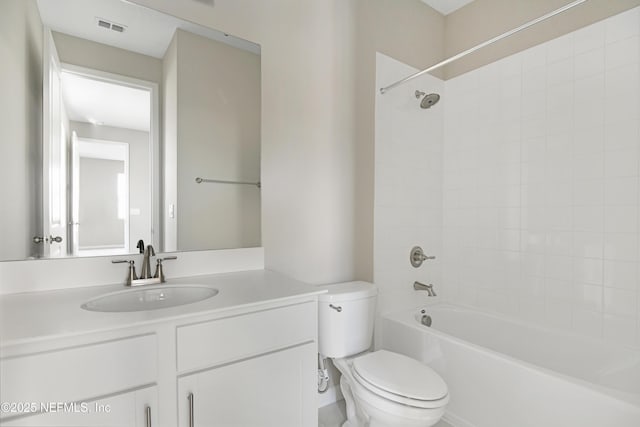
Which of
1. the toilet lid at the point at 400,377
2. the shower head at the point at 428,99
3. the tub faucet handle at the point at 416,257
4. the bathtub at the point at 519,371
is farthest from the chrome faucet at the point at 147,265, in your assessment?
the shower head at the point at 428,99

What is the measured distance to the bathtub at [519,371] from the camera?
1298 millimetres

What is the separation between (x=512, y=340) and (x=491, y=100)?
5.30ft

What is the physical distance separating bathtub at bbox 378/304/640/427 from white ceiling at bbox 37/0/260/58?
Result: 1985 millimetres

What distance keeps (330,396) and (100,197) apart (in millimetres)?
1659

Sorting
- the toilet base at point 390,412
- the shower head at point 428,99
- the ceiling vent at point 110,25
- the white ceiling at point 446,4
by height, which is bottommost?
the toilet base at point 390,412

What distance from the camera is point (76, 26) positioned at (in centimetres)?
133

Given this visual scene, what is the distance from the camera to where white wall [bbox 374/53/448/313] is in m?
2.11

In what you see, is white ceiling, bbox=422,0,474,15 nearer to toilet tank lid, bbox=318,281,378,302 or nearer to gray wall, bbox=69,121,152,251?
toilet tank lid, bbox=318,281,378,302

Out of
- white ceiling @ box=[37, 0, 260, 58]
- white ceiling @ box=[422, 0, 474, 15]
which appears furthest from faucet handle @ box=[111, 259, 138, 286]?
white ceiling @ box=[422, 0, 474, 15]

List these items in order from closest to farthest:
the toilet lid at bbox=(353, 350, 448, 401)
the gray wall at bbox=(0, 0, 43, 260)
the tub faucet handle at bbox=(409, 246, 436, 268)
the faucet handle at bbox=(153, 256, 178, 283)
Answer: the gray wall at bbox=(0, 0, 43, 260)
the toilet lid at bbox=(353, 350, 448, 401)
the faucet handle at bbox=(153, 256, 178, 283)
the tub faucet handle at bbox=(409, 246, 436, 268)

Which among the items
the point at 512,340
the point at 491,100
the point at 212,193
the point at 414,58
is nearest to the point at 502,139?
the point at 491,100

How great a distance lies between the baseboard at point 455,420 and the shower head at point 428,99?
6.27 feet

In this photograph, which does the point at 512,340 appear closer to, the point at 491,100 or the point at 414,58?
the point at 491,100

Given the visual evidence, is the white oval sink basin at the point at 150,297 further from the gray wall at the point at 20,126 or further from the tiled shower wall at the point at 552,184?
the tiled shower wall at the point at 552,184
